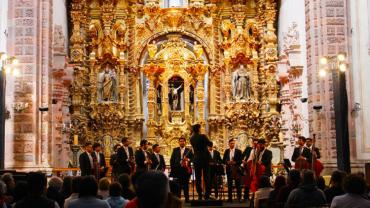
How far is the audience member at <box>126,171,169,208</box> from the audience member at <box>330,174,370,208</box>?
11.7 feet

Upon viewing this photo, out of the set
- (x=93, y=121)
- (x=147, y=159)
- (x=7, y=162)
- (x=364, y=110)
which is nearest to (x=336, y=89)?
(x=364, y=110)

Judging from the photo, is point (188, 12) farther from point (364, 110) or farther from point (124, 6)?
point (364, 110)

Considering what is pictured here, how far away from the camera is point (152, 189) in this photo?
3930mm

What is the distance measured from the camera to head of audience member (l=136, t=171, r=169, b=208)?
393 centimetres

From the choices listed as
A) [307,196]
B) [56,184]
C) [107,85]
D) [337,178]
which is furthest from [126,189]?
[107,85]

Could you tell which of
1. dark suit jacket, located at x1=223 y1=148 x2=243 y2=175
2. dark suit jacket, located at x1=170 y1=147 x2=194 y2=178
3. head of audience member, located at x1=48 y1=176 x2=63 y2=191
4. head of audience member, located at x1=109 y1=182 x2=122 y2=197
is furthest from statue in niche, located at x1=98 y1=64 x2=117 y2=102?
head of audience member, located at x1=109 y1=182 x2=122 y2=197

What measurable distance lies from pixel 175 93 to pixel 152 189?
2064 centimetres

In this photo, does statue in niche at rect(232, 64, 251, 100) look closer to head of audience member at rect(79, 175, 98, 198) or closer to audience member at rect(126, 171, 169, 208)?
head of audience member at rect(79, 175, 98, 198)

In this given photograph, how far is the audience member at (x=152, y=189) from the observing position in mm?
3930

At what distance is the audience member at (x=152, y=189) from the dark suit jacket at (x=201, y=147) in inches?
366

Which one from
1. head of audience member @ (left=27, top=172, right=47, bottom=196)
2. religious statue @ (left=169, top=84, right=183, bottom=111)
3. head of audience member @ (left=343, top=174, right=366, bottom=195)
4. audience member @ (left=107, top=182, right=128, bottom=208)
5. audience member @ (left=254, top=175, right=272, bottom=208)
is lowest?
audience member @ (left=254, top=175, right=272, bottom=208)

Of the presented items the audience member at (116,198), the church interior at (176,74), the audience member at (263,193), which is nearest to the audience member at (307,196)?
the audience member at (263,193)

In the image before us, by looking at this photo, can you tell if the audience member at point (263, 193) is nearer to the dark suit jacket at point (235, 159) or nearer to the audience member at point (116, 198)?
the audience member at point (116, 198)

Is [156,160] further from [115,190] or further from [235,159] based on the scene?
[115,190]
